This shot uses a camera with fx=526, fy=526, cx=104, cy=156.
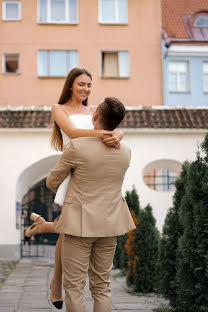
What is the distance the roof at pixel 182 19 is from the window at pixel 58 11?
4.25 m

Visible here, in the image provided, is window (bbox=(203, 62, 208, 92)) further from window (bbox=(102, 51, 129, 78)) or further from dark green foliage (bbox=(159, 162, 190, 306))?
dark green foliage (bbox=(159, 162, 190, 306))

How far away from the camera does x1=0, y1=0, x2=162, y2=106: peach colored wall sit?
73.0 ft

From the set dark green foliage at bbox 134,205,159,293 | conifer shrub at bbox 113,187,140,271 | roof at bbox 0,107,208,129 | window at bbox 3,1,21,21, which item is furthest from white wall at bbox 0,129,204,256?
window at bbox 3,1,21,21

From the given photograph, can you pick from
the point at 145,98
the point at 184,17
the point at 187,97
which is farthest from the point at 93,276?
the point at 184,17

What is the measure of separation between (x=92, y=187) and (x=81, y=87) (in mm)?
1017

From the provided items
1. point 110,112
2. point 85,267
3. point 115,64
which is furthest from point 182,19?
point 85,267

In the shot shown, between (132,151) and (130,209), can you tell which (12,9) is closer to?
(132,151)

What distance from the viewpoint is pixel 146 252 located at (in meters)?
8.28

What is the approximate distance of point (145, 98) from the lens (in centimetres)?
2261

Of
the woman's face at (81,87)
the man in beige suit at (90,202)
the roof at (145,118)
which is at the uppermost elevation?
the roof at (145,118)

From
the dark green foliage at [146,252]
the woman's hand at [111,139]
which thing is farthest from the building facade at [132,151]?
the woman's hand at [111,139]

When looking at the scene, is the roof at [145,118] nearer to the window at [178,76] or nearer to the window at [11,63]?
the window at [11,63]

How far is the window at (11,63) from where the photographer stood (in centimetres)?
2275

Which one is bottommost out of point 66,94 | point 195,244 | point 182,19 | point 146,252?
point 146,252
